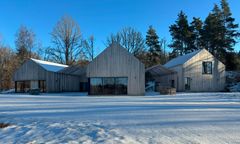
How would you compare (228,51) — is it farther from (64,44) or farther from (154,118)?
(154,118)

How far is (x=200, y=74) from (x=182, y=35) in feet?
52.5

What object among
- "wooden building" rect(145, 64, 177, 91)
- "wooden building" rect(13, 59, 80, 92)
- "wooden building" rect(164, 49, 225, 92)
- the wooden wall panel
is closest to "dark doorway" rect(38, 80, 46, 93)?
"wooden building" rect(13, 59, 80, 92)

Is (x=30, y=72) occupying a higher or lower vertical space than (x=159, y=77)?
higher

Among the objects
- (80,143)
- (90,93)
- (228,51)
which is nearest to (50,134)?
(80,143)

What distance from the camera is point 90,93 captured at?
1134 inches

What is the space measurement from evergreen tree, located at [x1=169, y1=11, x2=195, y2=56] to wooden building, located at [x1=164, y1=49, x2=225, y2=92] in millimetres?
13759

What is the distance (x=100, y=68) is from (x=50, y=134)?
21.9 m

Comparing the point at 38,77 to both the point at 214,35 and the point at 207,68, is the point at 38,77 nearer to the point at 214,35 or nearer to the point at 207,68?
the point at 207,68

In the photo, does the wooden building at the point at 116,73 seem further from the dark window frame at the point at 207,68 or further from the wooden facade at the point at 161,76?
the dark window frame at the point at 207,68

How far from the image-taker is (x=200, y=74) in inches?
1391

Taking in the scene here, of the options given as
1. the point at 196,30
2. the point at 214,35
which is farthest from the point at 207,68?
the point at 196,30

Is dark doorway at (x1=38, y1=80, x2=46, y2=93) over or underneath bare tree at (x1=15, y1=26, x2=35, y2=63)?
underneath

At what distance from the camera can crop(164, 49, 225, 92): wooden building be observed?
35.2 metres

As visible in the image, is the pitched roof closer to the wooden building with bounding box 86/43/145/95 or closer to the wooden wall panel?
the wooden wall panel
